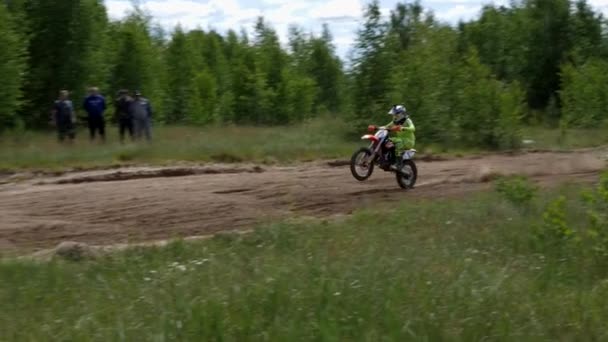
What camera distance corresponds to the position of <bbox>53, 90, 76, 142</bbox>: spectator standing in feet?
85.8

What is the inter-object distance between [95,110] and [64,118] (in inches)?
35.7

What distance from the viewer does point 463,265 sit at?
984 cm

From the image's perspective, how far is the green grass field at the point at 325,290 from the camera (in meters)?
7.32

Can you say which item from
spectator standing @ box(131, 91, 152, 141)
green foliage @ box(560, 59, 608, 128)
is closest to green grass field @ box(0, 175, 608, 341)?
spectator standing @ box(131, 91, 152, 141)

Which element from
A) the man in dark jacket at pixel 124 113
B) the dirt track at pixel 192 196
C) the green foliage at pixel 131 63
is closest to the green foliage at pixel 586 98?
the dirt track at pixel 192 196

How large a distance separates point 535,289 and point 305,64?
50.4 m

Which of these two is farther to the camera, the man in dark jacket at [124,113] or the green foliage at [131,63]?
the green foliage at [131,63]

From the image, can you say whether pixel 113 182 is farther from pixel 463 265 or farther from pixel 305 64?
pixel 305 64

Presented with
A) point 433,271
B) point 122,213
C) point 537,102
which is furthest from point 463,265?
point 537,102

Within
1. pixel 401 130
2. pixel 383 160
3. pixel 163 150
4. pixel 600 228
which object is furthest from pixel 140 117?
pixel 600 228

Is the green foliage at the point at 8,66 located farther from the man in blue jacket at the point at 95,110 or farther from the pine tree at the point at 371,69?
the pine tree at the point at 371,69

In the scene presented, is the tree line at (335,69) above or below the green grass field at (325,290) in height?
above

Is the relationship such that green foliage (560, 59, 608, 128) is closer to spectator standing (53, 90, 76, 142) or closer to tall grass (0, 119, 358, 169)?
tall grass (0, 119, 358, 169)

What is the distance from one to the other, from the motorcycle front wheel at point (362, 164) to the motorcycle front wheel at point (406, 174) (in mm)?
608
